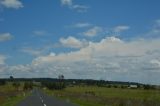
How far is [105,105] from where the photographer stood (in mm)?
36000

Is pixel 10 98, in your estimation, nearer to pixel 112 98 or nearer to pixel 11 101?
pixel 11 101

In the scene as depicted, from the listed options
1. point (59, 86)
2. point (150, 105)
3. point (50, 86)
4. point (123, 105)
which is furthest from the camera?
point (50, 86)

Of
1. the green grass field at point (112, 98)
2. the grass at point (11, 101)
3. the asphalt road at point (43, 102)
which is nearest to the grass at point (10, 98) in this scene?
the grass at point (11, 101)

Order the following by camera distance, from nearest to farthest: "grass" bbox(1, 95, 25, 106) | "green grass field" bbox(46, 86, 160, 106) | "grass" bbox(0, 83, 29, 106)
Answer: "green grass field" bbox(46, 86, 160, 106) < "grass" bbox(1, 95, 25, 106) < "grass" bbox(0, 83, 29, 106)

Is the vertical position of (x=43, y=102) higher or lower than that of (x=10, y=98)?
lower

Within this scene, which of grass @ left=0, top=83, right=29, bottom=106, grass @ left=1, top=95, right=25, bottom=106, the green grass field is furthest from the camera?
grass @ left=0, top=83, right=29, bottom=106

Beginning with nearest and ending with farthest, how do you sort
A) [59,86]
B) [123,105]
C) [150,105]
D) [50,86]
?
1. [150,105]
2. [123,105]
3. [59,86]
4. [50,86]

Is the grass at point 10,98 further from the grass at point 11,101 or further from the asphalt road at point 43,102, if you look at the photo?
the asphalt road at point 43,102

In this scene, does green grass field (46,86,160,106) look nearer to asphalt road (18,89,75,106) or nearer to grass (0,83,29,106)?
asphalt road (18,89,75,106)

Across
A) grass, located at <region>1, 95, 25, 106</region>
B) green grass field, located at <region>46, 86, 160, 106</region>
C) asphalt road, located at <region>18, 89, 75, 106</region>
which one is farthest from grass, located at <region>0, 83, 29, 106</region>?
green grass field, located at <region>46, 86, 160, 106</region>

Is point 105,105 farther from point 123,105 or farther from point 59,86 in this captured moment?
point 59,86

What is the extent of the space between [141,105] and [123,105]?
260 centimetres

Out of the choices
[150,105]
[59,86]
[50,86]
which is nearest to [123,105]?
[150,105]

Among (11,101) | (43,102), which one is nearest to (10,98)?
(11,101)
